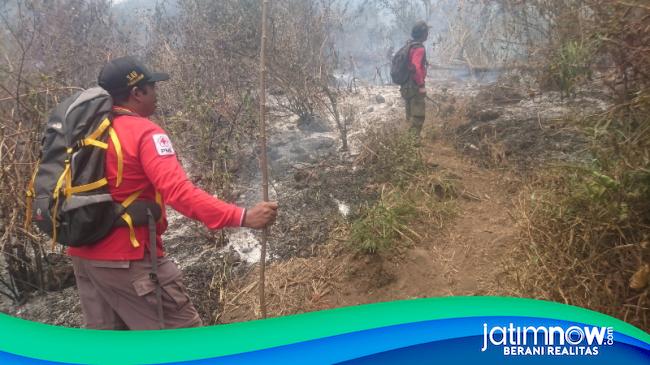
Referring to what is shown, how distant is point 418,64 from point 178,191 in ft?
14.7

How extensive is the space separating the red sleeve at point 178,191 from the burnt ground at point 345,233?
155 centimetres

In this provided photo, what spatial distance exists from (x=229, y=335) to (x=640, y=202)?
217 centimetres

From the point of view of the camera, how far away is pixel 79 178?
1.81m

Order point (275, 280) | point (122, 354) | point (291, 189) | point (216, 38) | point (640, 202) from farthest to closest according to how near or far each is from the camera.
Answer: point (216, 38) → point (291, 189) → point (275, 280) → point (640, 202) → point (122, 354)

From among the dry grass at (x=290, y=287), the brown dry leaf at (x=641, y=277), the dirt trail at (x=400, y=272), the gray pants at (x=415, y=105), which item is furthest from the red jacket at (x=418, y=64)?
the brown dry leaf at (x=641, y=277)

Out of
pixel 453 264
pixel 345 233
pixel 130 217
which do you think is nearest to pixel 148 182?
pixel 130 217

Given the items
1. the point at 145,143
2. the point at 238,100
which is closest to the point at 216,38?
the point at 238,100

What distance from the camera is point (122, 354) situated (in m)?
1.75

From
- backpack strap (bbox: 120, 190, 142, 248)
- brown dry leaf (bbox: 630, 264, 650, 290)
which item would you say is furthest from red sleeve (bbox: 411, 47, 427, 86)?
backpack strap (bbox: 120, 190, 142, 248)

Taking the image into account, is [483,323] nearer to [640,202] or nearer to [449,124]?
[640,202]

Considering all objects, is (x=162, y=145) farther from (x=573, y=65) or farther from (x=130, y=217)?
(x=573, y=65)

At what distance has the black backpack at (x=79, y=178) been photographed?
1799 mm

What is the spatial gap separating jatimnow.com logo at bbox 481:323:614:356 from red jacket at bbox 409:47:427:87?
13.9 feet

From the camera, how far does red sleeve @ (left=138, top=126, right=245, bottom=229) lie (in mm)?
1772
